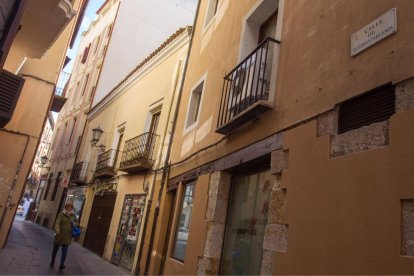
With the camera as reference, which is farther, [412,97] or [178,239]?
[178,239]

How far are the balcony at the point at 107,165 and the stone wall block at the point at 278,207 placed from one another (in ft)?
29.9

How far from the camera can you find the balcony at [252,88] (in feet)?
15.7

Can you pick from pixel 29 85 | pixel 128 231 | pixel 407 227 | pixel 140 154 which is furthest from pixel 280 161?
pixel 29 85

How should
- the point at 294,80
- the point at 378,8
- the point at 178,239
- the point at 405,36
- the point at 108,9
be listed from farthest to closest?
1. the point at 108,9
2. the point at 178,239
3. the point at 294,80
4. the point at 378,8
5. the point at 405,36

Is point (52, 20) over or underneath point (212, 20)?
underneath

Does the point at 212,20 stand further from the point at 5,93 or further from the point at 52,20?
the point at 5,93

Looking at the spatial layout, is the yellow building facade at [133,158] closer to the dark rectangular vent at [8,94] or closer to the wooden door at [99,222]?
the wooden door at [99,222]

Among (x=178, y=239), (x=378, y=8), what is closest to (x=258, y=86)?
(x=378, y=8)

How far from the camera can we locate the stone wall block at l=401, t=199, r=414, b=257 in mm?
2348

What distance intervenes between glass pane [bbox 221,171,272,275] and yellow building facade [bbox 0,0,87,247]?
431 cm

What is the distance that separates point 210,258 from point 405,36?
12.6ft

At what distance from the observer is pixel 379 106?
2959 mm

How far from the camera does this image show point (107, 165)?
12.8m

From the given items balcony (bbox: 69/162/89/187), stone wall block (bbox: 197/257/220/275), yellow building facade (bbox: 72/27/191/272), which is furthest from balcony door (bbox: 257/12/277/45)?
balcony (bbox: 69/162/89/187)
